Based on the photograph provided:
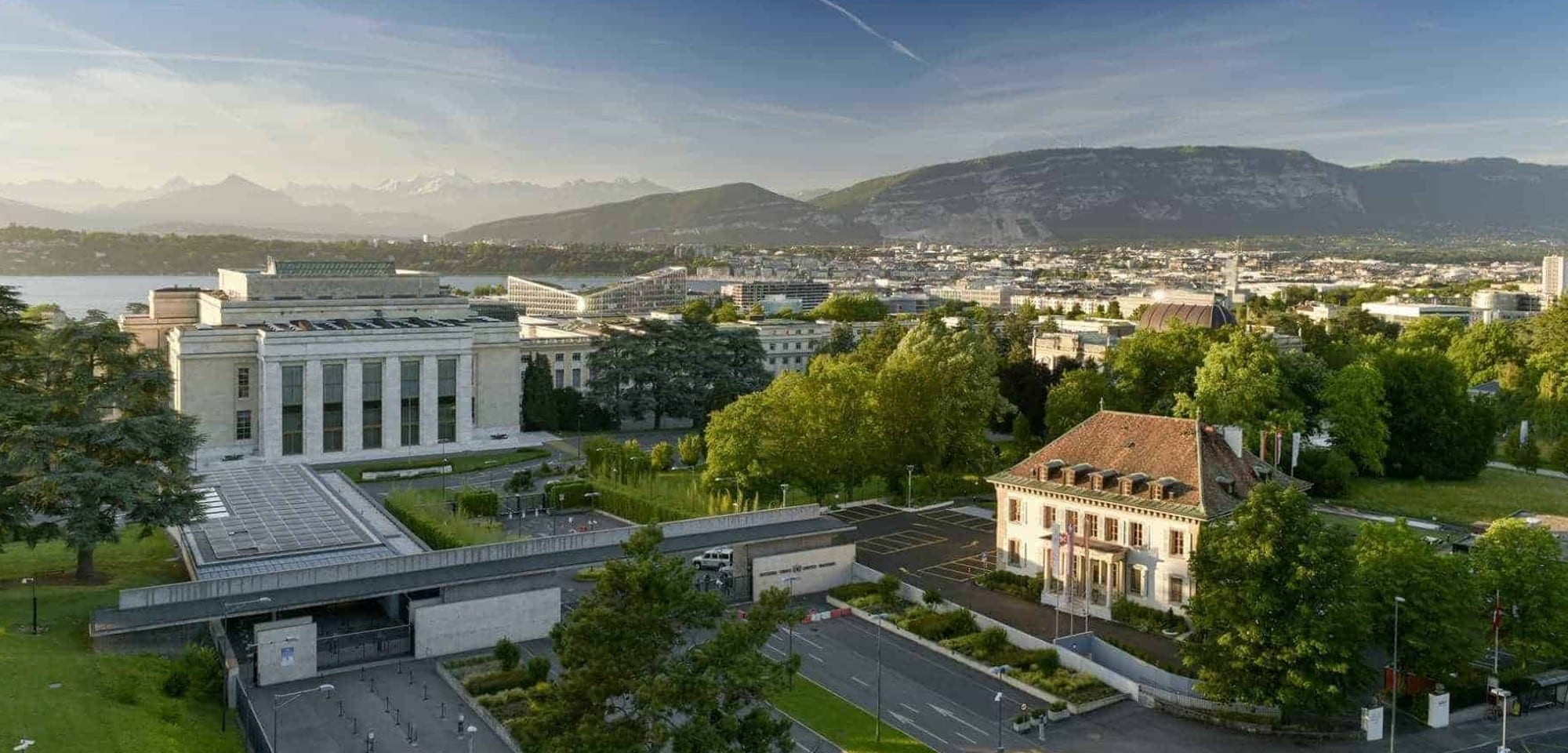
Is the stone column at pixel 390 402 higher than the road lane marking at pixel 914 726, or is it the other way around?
the stone column at pixel 390 402

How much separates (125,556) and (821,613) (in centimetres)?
3017

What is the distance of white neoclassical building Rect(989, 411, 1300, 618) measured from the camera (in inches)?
1884

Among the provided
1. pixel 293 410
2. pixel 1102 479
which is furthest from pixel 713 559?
pixel 293 410

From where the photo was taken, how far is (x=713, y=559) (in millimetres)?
54031

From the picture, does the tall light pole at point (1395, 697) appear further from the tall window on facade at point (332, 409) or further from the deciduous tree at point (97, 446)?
the tall window on facade at point (332, 409)

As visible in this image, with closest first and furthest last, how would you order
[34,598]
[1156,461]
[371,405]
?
[34,598]
[1156,461]
[371,405]

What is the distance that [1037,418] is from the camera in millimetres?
91125

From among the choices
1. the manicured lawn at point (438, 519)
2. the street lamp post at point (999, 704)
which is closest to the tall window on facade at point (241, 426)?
the manicured lawn at point (438, 519)

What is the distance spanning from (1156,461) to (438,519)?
1395 inches

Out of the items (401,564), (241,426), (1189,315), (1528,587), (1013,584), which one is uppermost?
(1189,315)

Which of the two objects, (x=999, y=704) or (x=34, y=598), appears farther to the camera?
(x=34, y=598)

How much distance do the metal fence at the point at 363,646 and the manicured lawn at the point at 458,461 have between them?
121 ft

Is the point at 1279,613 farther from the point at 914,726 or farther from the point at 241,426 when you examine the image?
the point at 241,426

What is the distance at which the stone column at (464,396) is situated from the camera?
8938cm
